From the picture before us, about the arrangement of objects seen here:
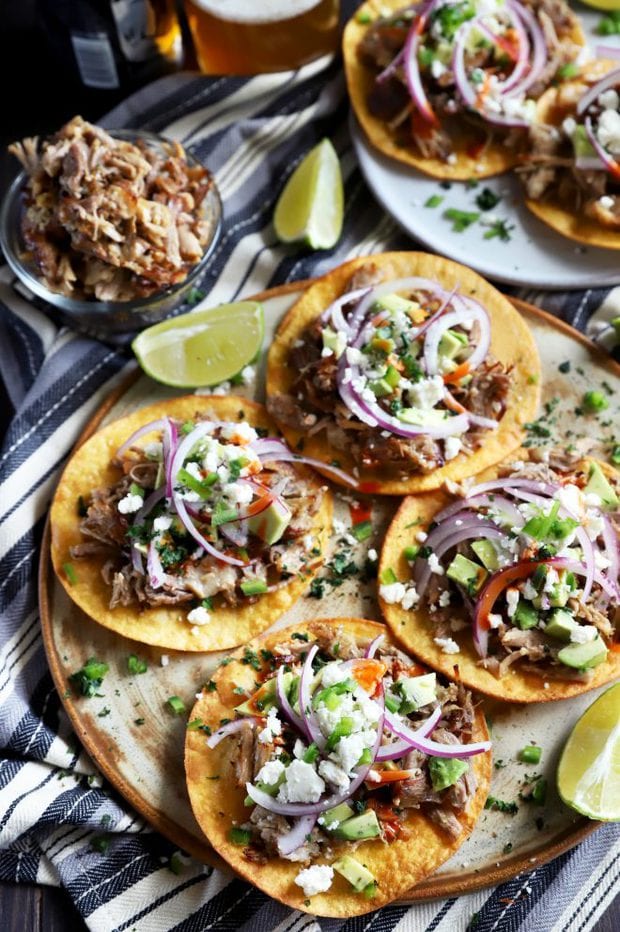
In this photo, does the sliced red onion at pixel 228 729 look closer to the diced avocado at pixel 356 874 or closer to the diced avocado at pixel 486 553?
the diced avocado at pixel 356 874

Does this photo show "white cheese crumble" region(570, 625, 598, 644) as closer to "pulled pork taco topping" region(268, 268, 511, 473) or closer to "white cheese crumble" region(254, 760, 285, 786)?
"pulled pork taco topping" region(268, 268, 511, 473)

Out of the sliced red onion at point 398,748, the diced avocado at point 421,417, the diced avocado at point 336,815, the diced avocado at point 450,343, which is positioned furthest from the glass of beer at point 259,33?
the diced avocado at point 336,815

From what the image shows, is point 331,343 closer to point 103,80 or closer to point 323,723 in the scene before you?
point 323,723

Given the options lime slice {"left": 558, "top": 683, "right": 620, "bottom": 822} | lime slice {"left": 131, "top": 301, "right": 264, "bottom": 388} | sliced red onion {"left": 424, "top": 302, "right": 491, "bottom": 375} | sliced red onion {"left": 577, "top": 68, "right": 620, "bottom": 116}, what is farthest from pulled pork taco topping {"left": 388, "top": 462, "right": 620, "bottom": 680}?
sliced red onion {"left": 577, "top": 68, "right": 620, "bottom": 116}

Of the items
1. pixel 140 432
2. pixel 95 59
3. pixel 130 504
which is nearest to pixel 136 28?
pixel 95 59

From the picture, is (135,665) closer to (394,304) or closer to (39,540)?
(39,540)

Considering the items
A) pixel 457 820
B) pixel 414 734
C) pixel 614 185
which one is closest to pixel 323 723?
pixel 414 734

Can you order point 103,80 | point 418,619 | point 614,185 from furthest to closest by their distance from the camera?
point 103,80
point 614,185
point 418,619
